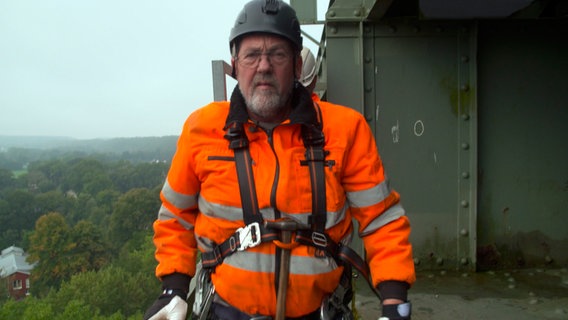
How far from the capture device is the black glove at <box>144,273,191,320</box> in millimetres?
1838

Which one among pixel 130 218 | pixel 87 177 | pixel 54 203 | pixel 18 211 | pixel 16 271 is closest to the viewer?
pixel 16 271

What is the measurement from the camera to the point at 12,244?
229ft

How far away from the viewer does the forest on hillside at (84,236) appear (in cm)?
3856

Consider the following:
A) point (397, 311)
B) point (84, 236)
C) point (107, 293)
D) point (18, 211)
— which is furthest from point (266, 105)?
point (18, 211)

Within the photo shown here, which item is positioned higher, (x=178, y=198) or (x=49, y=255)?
(x=178, y=198)

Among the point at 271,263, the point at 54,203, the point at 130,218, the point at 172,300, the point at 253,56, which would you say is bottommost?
the point at 130,218

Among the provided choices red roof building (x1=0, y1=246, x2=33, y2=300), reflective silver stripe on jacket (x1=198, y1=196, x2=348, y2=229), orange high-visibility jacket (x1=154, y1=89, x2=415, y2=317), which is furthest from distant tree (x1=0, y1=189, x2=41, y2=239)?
reflective silver stripe on jacket (x1=198, y1=196, x2=348, y2=229)

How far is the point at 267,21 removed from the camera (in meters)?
1.84

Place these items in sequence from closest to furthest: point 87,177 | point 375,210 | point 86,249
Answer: point 375,210, point 86,249, point 87,177

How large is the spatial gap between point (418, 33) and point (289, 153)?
227cm

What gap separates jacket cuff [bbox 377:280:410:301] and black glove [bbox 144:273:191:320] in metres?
0.83

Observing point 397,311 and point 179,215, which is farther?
point 179,215

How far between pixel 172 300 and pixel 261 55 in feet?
3.60

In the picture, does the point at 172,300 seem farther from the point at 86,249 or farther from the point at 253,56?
the point at 86,249
